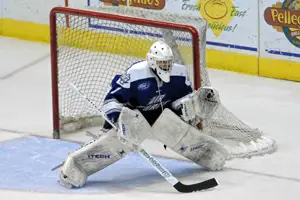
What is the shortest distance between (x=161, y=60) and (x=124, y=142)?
58 cm

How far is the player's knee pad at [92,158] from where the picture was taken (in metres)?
7.25

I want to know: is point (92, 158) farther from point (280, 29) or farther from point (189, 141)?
point (280, 29)

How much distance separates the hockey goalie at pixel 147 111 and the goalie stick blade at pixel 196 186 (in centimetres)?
33

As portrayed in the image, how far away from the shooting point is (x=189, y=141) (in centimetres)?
744

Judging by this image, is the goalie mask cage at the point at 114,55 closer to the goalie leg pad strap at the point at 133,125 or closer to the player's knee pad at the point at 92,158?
the goalie leg pad strap at the point at 133,125

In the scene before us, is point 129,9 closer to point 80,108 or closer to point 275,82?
point 80,108

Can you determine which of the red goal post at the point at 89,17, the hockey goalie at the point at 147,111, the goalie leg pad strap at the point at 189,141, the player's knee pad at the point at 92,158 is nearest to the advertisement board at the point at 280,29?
the red goal post at the point at 89,17

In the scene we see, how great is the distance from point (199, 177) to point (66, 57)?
176cm

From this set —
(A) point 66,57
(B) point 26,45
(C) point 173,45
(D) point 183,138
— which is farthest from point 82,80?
(B) point 26,45

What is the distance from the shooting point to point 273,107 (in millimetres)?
9188

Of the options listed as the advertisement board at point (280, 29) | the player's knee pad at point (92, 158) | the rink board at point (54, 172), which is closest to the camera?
the player's knee pad at point (92, 158)

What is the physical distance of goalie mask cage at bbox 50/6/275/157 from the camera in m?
7.95

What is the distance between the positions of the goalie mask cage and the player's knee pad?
84 centimetres

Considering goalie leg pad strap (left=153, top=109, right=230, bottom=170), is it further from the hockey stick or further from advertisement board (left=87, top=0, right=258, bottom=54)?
advertisement board (left=87, top=0, right=258, bottom=54)
